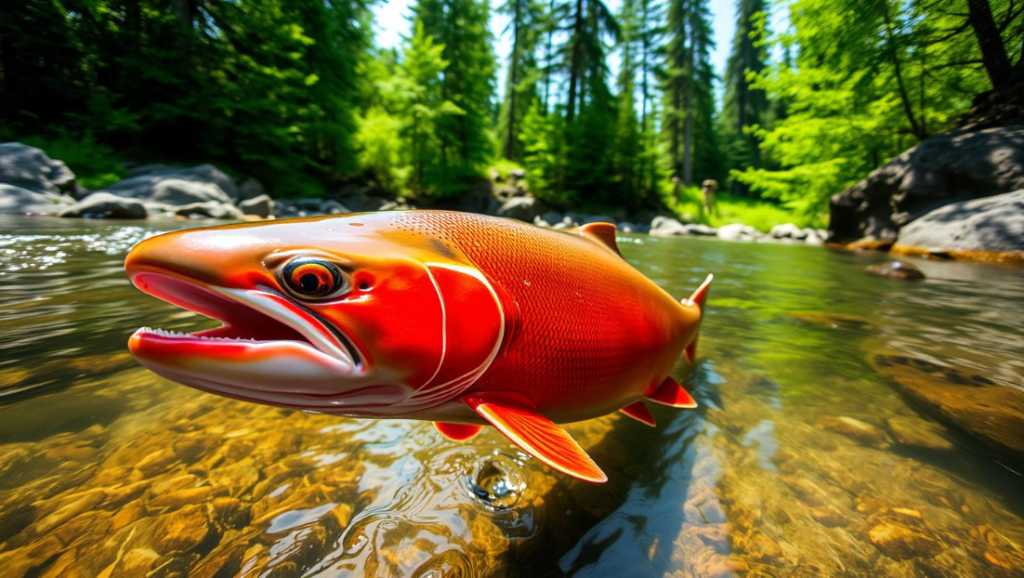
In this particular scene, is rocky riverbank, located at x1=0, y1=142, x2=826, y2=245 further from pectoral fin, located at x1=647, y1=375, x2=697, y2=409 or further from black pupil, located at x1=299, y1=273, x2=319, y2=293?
black pupil, located at x1=299, y1=273, x2=319, y2=293

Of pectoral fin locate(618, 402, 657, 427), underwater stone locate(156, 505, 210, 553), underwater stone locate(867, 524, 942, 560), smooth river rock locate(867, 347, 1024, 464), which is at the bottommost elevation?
underwater stone locate(867, 524, 942, 560)

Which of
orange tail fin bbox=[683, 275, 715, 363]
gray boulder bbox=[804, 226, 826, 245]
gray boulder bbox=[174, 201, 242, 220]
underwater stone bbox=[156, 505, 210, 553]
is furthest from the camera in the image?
gray boulder bbox=[804, 226, 826, 245]

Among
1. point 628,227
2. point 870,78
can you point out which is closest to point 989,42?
point 870,78

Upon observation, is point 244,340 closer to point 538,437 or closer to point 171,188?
point 538,437

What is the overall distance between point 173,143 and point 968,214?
1005 inches

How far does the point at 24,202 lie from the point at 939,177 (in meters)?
20.7

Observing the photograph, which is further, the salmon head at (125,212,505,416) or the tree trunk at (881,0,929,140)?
the tree trunk at (881,0,929,140)

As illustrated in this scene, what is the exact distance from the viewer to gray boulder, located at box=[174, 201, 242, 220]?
9.89 m

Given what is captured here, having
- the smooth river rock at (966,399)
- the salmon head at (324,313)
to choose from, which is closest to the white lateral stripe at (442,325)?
the salmon head at (324,313)

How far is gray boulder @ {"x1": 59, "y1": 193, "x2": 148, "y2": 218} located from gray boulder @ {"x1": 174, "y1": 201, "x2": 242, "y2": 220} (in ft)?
2.94

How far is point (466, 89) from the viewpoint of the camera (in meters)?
23.8

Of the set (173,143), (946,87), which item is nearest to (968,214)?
(946,87)

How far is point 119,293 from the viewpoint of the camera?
141 inches

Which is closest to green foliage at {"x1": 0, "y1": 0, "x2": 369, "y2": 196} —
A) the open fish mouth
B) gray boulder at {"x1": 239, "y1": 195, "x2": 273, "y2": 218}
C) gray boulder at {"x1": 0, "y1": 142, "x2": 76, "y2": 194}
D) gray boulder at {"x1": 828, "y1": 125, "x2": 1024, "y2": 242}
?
gray boulder at {"x1": 0, "y1": 142, "x2": 76, "y2": 194}
